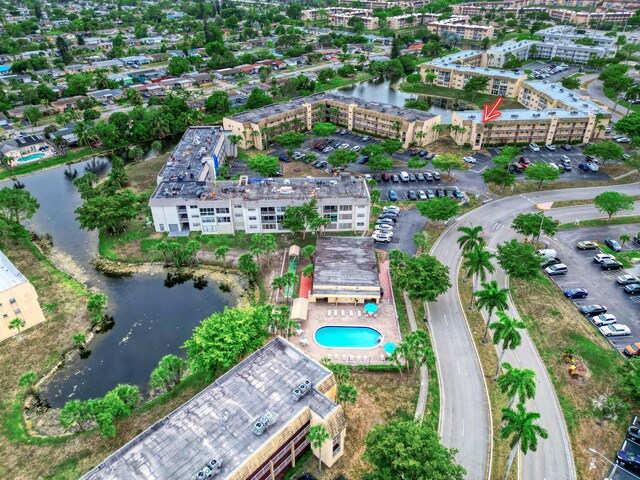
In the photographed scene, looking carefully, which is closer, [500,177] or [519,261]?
[519,261]

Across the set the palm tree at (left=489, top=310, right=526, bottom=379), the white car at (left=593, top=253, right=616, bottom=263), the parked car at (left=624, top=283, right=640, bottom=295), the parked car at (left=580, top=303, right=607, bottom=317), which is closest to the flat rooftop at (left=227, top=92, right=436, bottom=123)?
the white car at (left=593, top=253, right=616, bottom=263)

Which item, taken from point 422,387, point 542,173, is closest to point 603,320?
point 422,387

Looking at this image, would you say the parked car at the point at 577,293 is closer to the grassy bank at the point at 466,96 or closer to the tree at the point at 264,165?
the tree at the point at 264,165

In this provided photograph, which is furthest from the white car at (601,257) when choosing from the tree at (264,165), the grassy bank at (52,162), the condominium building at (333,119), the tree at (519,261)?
the grassy bank at (52,162)

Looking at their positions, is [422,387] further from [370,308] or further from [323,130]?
[323,130]

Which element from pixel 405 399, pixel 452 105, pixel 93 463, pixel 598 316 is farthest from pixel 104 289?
pixel 452 105

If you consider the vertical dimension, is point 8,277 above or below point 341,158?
above

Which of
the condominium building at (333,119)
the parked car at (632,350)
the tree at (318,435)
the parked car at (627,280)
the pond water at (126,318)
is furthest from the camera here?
the condominium building at (333,119)

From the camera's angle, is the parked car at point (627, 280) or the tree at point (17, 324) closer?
the tree at point (17, 324)
